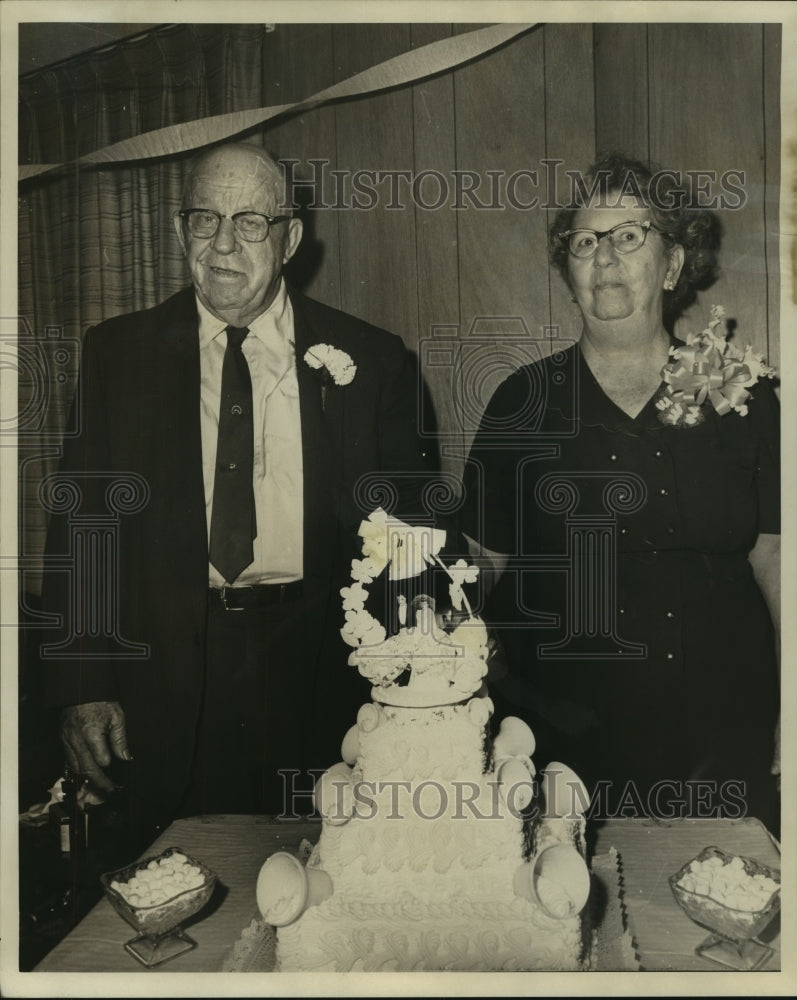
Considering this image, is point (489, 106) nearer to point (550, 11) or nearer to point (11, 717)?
point (550, 11)

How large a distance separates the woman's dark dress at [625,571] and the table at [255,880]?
0.24ft

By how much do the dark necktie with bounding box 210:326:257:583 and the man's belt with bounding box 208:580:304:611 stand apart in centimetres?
3

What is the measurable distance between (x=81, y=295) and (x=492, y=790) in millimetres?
1341

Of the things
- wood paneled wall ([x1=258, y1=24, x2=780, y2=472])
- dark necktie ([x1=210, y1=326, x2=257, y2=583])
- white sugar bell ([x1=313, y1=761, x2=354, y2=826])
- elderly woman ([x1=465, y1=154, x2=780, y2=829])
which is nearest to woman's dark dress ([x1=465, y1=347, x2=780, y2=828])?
elderly woman ([x1=465, y1=154, x2=780, y2=829])

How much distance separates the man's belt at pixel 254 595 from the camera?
2.13 meters

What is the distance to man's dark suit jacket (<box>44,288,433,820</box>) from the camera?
2133 mm

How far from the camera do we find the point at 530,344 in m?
2.13

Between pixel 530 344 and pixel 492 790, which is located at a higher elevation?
pixel 530 344

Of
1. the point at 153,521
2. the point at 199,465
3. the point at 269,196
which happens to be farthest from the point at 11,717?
the point at 269,196

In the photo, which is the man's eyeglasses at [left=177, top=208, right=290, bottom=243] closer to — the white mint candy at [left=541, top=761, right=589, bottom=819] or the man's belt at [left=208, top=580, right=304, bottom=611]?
the man's belt at [left=208, top=580, right=304, bottom=611]

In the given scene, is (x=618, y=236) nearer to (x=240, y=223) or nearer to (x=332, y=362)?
(x=332, y=362)

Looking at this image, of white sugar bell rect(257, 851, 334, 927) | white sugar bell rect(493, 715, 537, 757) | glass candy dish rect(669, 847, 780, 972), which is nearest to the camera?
white sugar bell rect(257, 851, 334, 927)

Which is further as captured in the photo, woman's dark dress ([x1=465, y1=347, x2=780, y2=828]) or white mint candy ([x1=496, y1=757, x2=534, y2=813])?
woman's dark dress ([x1=465, y1=347, x2=780, y2=828])

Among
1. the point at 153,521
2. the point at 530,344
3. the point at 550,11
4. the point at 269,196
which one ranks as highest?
the point at 550,11
